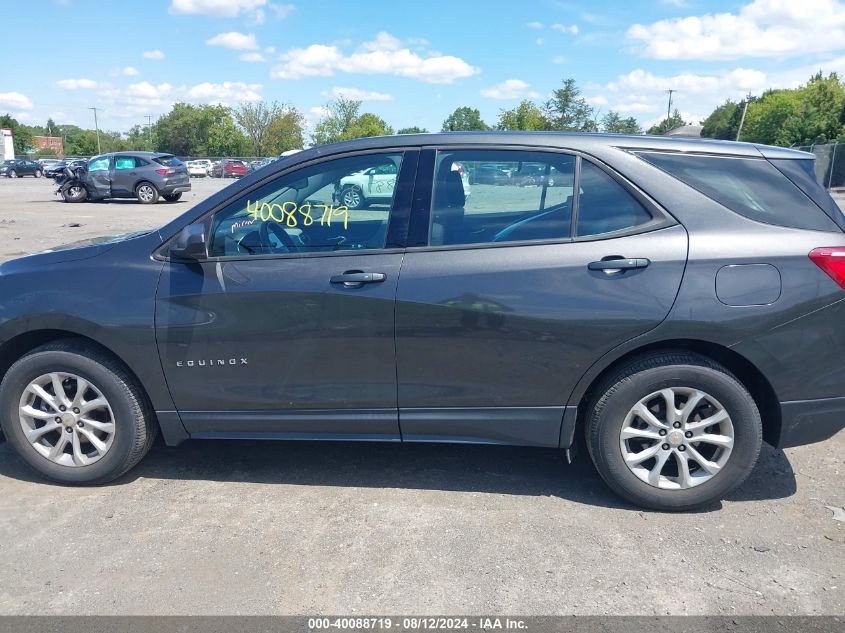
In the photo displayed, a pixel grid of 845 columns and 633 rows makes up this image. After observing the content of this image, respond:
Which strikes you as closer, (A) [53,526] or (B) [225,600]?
(B) [225,600]

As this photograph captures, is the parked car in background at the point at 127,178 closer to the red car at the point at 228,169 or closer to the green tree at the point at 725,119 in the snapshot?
the red car at the point at 228,169

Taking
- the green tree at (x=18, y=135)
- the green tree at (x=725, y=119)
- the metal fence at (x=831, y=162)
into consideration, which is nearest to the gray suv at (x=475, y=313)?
the metal fence at (x=831, y=162)

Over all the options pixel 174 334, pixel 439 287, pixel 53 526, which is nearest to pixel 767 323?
pixel 439 287

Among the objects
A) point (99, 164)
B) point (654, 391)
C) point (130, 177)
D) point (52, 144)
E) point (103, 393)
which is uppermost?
point (52, 144)

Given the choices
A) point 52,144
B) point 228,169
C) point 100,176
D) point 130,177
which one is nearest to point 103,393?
point 130,177

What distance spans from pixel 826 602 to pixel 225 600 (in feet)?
7.87

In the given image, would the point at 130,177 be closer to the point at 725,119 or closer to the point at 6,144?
the point at 6,144

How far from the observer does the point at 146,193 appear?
24594 millimetres

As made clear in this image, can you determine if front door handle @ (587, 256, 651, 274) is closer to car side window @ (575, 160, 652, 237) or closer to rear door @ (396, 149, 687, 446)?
rear door @ (396, 149, 687, 446)

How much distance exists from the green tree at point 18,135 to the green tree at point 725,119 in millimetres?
85894

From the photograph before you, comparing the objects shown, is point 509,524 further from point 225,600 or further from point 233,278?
point 233,278

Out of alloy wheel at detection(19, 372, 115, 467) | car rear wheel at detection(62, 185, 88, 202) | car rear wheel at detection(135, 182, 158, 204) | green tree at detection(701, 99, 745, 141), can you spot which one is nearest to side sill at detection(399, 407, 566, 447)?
alloy wheel at detection(19, 372, 115, 467)

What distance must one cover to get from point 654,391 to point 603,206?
3.06 ft

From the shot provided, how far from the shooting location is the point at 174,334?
358cm
